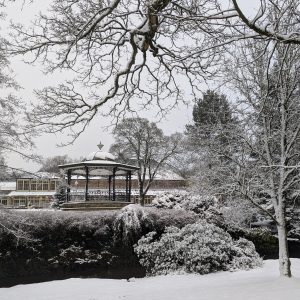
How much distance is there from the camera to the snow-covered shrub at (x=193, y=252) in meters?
13.3

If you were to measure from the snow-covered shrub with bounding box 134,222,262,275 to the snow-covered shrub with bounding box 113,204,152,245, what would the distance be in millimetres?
419

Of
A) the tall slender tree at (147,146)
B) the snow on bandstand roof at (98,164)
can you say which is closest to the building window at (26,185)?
the tall slender tree at (147,146)

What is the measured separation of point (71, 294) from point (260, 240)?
32.2 feet

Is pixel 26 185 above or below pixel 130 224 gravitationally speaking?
above

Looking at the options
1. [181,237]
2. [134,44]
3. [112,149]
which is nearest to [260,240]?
[181,237]

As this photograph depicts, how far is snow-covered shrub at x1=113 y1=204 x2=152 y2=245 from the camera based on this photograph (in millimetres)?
15125

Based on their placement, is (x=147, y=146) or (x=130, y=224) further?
(x=147, y=146)

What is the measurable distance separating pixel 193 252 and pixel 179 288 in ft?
8.43

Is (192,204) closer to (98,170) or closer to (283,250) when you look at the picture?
(283,250)

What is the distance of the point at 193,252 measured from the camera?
13.2m

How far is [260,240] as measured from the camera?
59.3 feet

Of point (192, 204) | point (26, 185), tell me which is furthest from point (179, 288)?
point (26, 185)

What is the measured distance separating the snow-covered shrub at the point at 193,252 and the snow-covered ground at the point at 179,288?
0.48 m

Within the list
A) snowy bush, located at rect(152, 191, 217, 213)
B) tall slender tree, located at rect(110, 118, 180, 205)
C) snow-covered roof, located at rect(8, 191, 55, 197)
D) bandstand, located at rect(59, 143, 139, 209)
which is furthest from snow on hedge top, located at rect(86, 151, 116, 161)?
snow-covered roof, located at rect(8, 191, 55, 197)
